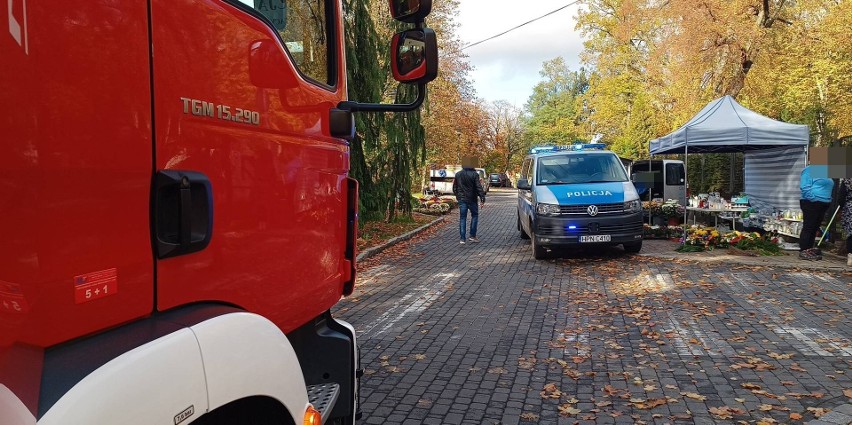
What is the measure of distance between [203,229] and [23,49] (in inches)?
26.8

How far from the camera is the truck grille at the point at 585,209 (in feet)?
34.9

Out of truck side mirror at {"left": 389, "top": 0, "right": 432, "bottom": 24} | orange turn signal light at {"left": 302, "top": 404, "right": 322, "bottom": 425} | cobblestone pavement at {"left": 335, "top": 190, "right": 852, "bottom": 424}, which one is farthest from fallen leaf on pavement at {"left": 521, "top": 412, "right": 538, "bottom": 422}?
truck side mirror at {"left": 389, "top": 0, "right": 432, "bottom": 24}

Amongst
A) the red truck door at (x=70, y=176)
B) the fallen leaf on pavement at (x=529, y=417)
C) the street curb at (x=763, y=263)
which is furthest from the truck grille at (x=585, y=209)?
the red truck door at (x=70, y=176)

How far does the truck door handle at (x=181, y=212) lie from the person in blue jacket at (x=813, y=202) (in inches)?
→ 443

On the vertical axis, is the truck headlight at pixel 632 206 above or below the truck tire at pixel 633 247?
above

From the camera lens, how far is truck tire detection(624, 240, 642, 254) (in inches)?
439

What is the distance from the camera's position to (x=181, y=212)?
171 cm

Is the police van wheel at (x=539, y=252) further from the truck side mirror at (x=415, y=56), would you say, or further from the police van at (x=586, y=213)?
the truck side mirror at (x=415, y=56)

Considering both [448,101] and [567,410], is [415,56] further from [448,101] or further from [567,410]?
[448,101]

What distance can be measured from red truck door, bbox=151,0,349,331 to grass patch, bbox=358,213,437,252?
10039 mm

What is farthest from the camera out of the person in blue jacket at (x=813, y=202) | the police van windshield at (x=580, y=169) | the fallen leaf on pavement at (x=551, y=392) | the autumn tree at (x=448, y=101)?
the autumn tree at (x=448, y=101)

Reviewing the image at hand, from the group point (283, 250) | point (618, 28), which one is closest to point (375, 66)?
point (283, 250)

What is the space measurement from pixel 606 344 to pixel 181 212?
16.3 feet

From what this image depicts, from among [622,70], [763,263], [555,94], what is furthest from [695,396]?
[555,94]
